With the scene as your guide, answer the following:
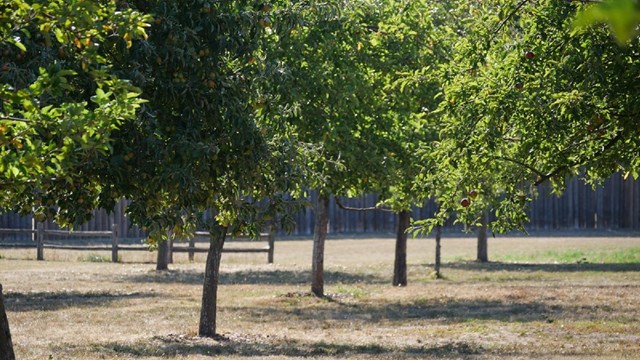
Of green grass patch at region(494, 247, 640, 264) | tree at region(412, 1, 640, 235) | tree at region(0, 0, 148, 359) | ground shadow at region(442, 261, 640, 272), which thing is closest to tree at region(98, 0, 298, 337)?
tree at region(0, 0, 148, 359)

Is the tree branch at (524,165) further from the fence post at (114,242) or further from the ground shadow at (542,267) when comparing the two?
the fence post at (114,242)

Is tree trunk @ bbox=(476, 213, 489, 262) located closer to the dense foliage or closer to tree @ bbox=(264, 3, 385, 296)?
tree @ bbox=(264, 3, 385, 296)

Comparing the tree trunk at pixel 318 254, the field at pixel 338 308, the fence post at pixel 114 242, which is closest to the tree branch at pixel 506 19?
the field at pixel 338 308

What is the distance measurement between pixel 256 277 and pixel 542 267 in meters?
8.37

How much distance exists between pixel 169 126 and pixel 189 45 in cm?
72

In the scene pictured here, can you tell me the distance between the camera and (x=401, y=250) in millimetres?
24047

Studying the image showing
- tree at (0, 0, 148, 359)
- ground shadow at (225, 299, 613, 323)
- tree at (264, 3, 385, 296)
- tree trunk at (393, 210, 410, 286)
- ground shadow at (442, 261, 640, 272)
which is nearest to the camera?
tree at (0, 0, 148, 359)

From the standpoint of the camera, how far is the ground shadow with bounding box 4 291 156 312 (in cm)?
1967

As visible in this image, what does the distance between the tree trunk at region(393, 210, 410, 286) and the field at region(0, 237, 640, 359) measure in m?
0.55

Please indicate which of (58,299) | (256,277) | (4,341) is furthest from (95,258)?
(4,341)

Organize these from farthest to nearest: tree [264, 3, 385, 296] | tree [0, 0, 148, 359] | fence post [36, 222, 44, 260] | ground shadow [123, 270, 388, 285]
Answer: fence post [36, 222, 44, 260] → ground shadow [123, 270, 388, 285] → tree [264, 3, 385, 296] → tree [0, 0, 148, 359]

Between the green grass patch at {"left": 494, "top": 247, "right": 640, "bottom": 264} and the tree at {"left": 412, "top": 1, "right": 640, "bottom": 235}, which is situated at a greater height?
the tree at {"left": 412, "top": 1, "right": 640, "bottom": 235}

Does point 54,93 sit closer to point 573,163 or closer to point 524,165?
point 524,165

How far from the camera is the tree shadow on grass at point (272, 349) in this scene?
13.6 meters
